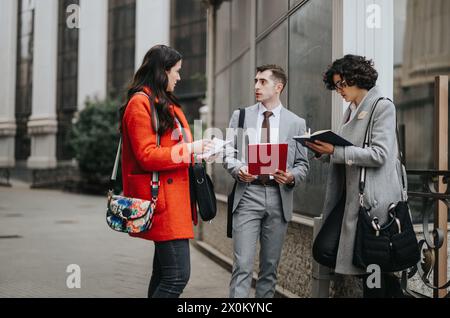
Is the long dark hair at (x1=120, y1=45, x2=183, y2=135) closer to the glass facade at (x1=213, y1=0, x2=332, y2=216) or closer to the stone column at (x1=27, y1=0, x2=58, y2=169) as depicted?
the glass facade at (x1=213, y1=0, x2=332, y2=216)

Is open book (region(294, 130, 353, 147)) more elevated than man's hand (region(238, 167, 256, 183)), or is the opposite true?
open book (region(294, 130, 353, 147))

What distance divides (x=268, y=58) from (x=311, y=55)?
1.42 m

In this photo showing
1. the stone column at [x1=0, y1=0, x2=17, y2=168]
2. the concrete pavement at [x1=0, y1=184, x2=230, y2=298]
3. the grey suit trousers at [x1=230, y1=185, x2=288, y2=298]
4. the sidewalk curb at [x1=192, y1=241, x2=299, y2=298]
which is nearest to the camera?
the grey suit trousers at [x1=230, y1=185, x2=288, y2=298]

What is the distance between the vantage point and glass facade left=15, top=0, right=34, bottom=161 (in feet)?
91.9

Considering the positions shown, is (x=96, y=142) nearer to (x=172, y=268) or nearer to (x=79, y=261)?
(x=79, y=261)

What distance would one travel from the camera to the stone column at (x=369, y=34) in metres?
5.05

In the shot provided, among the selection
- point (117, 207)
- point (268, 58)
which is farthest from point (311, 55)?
point (117, 207)

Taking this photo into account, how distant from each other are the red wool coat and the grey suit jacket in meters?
0.69

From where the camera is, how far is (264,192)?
14.0 ft

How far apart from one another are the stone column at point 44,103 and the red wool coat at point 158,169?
2857cm

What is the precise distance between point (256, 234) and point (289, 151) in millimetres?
663

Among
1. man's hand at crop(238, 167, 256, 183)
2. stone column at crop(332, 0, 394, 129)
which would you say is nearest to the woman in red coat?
man's hand at crop(238, 167, 256, 183)

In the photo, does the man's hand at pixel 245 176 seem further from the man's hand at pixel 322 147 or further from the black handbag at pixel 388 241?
the black handbag at pixel 388 241
